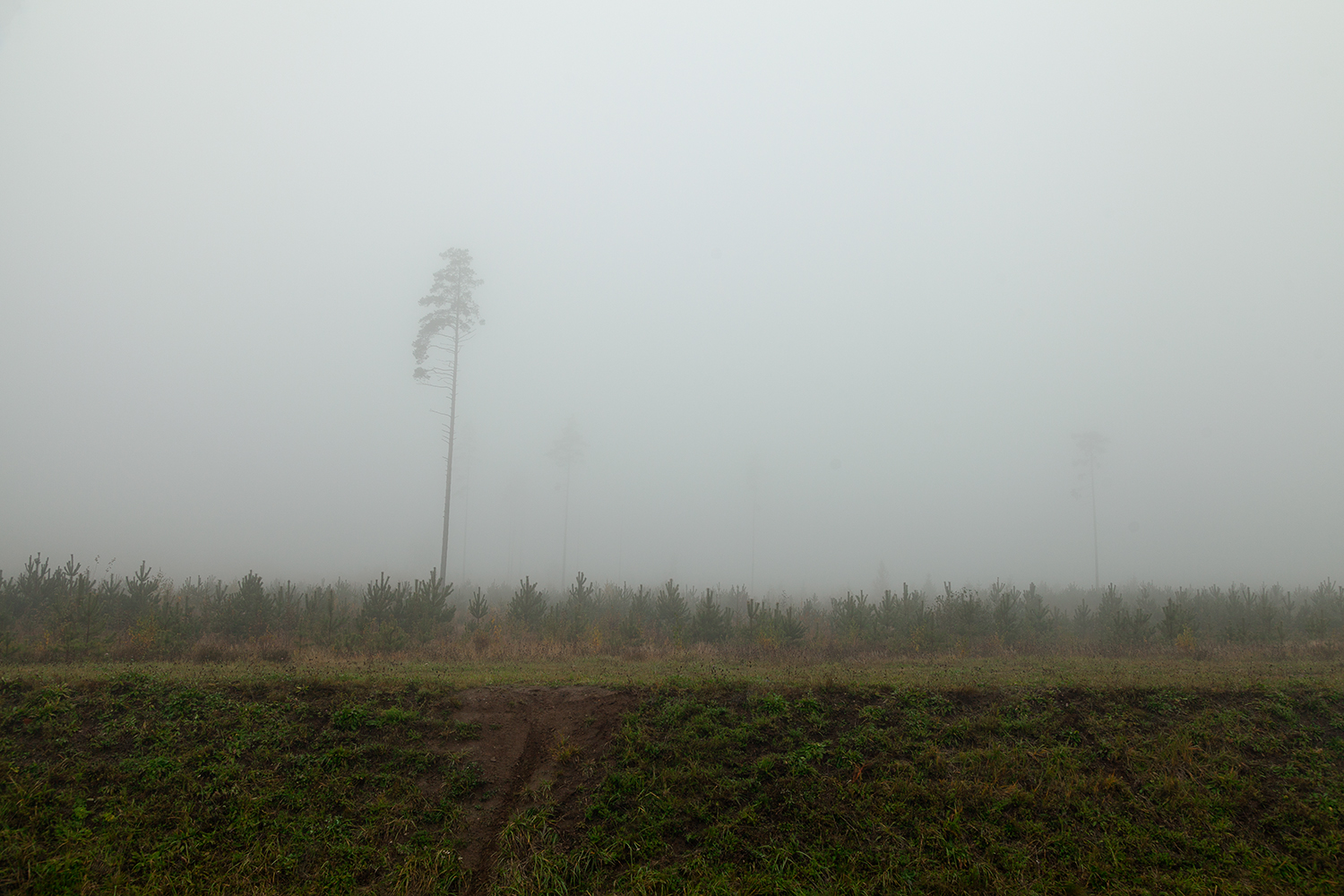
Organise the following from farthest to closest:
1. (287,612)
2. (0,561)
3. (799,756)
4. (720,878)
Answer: (0,561) → (287,612) → (799,756) → (720,878)

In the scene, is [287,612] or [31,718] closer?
[31,718]

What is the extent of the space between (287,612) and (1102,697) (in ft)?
60.9

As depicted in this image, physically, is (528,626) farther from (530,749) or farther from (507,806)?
(507,806)

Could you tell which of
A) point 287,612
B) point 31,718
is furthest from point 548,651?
point 31,718

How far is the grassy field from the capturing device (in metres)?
6.99

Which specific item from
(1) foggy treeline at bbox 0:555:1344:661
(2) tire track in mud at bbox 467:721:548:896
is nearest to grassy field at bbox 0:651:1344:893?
(2) tire track in mud at bbox 467:721:548:896

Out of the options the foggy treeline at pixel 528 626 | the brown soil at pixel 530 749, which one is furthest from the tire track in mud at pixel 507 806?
the foggy treeline at pixel 528 626

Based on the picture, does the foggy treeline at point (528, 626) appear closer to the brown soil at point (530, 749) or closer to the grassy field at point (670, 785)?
the grassy field at point (670, 785)

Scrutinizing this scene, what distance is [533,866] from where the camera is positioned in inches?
287

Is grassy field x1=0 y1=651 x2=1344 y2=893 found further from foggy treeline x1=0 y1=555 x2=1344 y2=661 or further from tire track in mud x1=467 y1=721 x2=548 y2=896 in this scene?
foggy treeline x1=0 y1=555 x2=1344 y2=661

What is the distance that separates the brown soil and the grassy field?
0.04 metres

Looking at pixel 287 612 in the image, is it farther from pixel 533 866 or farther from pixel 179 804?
pixel 533 866

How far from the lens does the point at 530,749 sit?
355 inches

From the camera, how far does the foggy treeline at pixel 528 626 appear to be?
14594 millimetres
